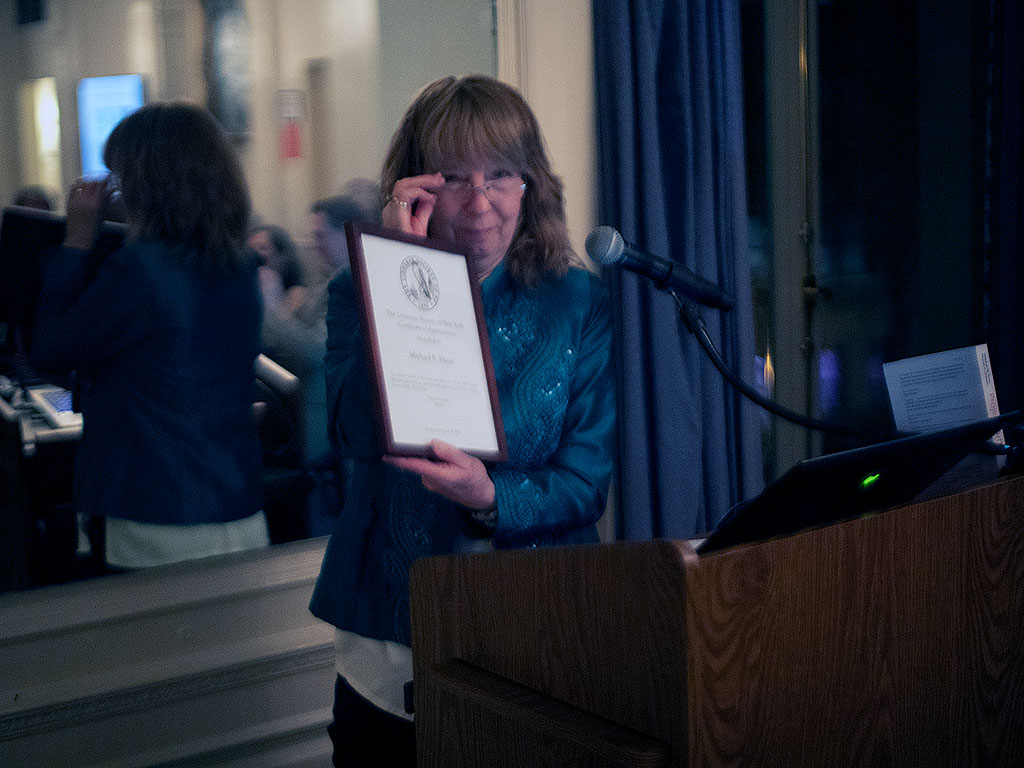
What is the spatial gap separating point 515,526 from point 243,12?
4.23 feet

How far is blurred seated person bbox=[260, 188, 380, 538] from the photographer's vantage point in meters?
2.00

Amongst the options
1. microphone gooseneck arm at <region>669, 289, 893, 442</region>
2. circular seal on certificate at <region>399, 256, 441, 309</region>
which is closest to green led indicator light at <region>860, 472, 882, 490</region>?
microphone gooseneck arm at <region>669, 289, 893, 442</region>

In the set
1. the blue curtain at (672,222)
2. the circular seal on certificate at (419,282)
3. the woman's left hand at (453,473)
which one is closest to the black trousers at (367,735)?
the woman's left hand at (453,473)

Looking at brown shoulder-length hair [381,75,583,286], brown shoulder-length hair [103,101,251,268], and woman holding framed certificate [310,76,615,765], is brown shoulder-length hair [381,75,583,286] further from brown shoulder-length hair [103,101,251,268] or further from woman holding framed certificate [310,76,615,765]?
brown shoulder-length hair [103,101,251,268]

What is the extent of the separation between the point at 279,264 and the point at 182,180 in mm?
251

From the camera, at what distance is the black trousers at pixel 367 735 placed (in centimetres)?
129

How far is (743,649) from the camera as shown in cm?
85

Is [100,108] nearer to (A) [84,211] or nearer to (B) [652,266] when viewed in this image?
(A) [84,211]

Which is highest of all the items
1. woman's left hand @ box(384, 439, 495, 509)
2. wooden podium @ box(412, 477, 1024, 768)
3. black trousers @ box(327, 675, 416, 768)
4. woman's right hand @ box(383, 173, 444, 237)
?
woman's right hand @ box(383, 173, 444, 237)

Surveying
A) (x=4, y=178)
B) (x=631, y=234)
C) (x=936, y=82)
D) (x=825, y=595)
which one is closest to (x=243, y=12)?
(x=4, y=178)

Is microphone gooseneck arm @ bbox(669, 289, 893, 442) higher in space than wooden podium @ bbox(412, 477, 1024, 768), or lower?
higher

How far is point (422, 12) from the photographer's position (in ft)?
7.00

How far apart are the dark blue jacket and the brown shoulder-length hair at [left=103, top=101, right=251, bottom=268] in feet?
0.15

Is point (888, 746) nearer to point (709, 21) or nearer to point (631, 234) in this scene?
point (631, 234)
